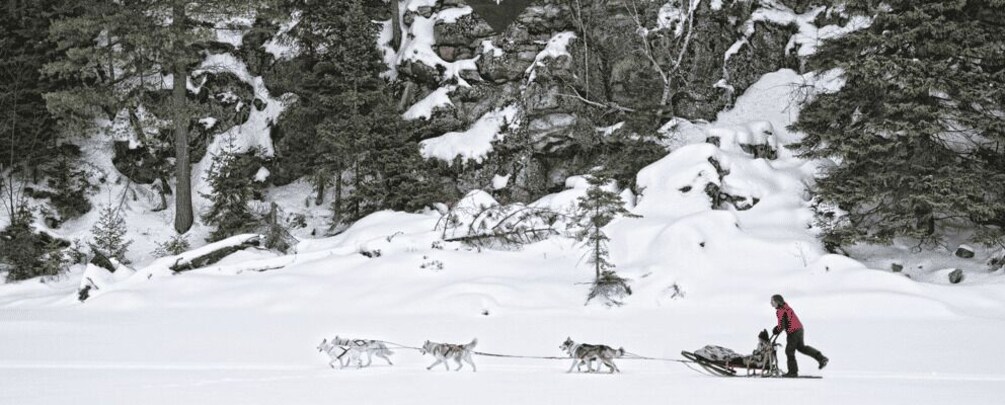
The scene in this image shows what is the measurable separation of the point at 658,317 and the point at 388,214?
32.6ft

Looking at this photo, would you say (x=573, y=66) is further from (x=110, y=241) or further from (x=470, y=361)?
(x=470, y=361)

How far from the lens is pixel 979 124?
49.6 ft

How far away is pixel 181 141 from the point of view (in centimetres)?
2234

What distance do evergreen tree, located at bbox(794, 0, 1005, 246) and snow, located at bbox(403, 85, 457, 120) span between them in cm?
1279

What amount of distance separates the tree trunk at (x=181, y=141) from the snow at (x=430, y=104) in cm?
736

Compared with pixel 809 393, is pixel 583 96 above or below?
above

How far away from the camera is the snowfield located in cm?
727

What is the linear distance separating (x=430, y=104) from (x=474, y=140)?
2.27 metres

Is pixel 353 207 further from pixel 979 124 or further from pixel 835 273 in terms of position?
pixel 979 124

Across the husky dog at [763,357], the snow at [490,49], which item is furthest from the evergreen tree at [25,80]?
the husky dog at [763,357]

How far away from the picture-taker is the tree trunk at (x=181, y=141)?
20.8m

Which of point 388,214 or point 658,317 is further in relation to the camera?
point 388,214

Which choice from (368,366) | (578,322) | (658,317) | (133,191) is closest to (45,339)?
(368,366)

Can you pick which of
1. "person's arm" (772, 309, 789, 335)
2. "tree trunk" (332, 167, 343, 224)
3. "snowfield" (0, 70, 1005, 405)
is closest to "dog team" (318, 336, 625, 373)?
"snowfield" (0, 70, 1005, 405)
